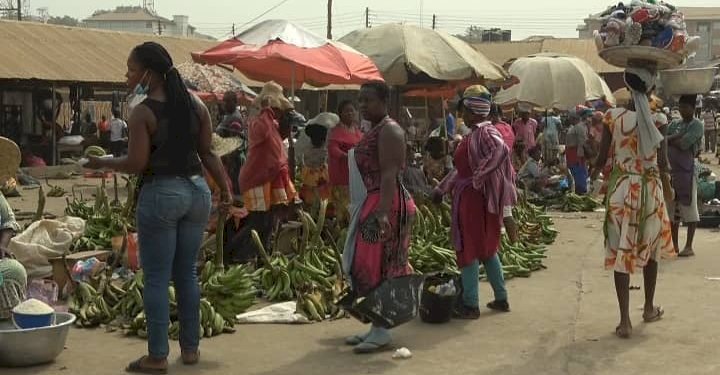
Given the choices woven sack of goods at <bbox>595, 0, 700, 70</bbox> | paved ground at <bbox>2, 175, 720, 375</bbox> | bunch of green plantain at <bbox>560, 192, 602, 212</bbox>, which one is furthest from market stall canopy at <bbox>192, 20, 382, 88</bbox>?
bunch of green plantain at <bbox>560, 192, 602, 212</bbox>

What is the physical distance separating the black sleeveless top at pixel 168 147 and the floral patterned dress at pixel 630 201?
2.87 m

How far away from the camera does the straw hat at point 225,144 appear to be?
30.7 feet

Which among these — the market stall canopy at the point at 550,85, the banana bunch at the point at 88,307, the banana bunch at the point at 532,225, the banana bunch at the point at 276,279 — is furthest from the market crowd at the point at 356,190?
the market stall canopy at the point at 550,85

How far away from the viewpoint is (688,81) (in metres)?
9.83

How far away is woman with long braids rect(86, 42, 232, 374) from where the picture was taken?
17.4 ft

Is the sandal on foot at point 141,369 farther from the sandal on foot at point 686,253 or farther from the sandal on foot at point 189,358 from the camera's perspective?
the sandal on foot at point 686,253

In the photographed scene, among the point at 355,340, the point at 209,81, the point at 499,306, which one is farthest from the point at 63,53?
the point at 355,340

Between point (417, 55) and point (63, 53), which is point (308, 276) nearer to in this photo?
point (417, 55)

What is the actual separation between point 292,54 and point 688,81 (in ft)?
13.1

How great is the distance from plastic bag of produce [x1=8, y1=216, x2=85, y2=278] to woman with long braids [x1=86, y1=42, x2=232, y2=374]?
2547 millimetres

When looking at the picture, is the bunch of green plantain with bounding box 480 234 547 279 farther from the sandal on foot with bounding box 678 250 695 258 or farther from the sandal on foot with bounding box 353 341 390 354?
the sandal on foot with bounding box 353 341 390 354

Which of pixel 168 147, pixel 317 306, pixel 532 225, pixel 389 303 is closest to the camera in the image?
pixel 168 147

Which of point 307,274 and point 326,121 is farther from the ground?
point 326,121

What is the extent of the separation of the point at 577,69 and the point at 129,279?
1373cm
